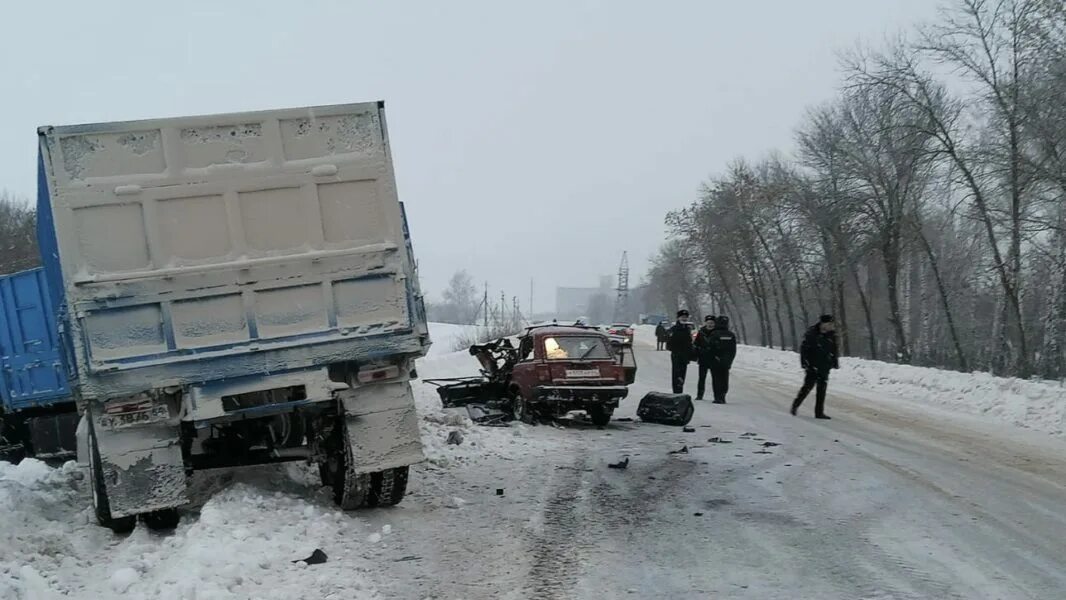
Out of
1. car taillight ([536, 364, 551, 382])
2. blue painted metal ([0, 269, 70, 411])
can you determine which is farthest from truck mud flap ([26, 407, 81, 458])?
car taillight ([536, 364, 551, 382])

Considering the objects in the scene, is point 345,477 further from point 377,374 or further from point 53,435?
point 53,435

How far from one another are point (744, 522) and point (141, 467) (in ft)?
15.8

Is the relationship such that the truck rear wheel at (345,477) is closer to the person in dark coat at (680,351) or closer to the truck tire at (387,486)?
the truck tire at (387,486)

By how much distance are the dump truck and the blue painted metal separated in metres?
5.79

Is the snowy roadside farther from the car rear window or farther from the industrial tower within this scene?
the industrial tower

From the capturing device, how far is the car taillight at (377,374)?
7.09 metres

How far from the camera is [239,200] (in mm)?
6828

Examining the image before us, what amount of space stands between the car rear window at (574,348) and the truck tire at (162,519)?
7592 mm

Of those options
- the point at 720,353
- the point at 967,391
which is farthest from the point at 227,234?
the point at 967,391

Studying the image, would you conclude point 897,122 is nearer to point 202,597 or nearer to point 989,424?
point 989,424

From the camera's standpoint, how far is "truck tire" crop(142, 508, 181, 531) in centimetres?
707

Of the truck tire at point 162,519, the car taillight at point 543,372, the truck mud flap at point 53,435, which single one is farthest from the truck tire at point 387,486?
the truck mud flap at point 53,435

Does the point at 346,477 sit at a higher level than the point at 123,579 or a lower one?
higher

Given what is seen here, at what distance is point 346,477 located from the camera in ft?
24.5
